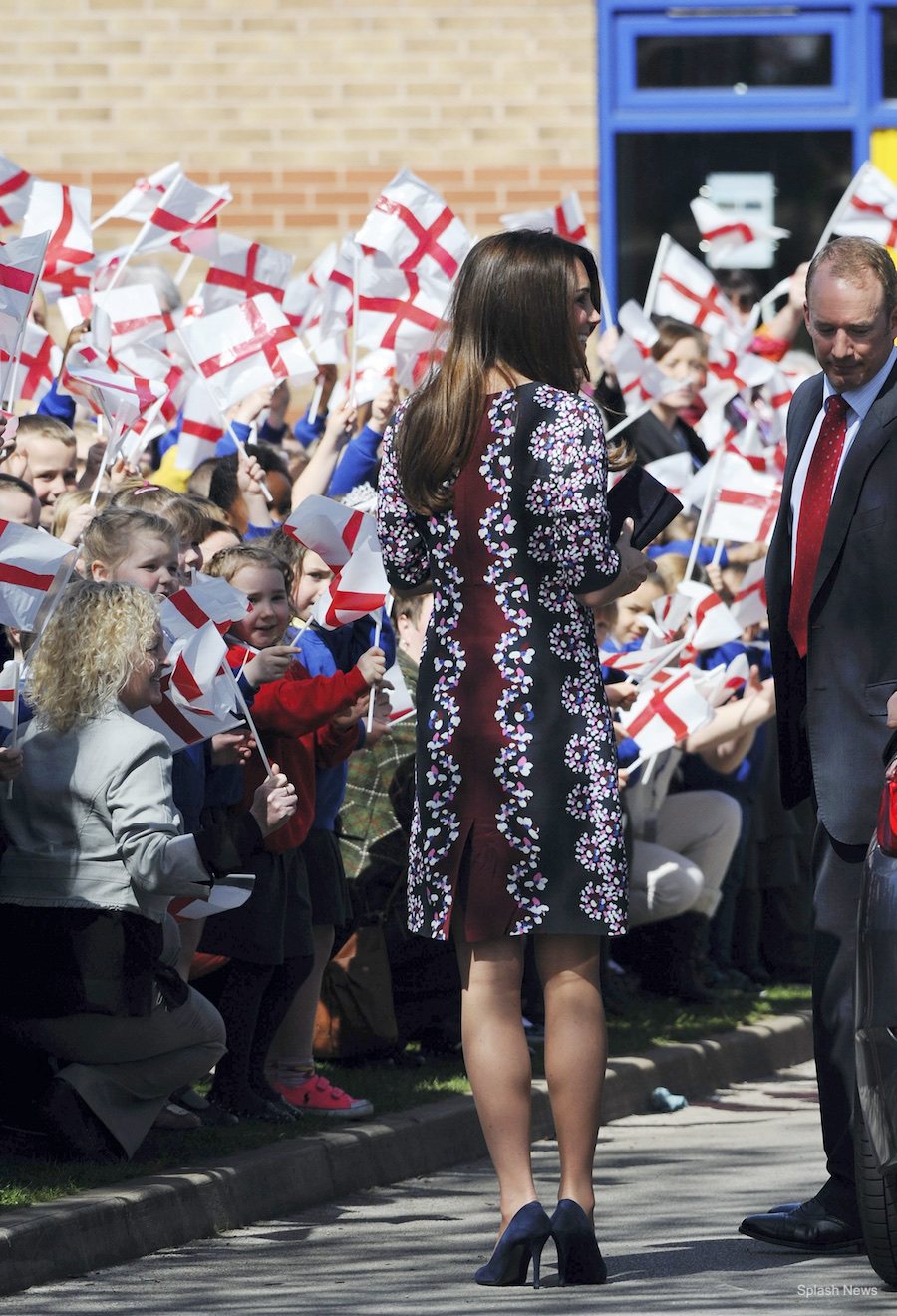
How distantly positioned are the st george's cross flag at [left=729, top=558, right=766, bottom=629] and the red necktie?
3346 millimetres

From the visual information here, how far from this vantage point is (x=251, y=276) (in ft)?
31.0

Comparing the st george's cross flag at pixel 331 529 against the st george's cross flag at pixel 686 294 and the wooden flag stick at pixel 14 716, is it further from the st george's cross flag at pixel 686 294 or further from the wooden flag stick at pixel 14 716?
the st george's cross flag at pixel 686 294

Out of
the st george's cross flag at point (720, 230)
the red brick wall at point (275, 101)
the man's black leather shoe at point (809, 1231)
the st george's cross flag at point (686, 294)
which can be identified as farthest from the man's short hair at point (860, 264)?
the red brick wall at point (275, 101)

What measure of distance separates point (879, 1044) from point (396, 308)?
469 cm

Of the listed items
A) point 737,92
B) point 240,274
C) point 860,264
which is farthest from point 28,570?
point 737,92

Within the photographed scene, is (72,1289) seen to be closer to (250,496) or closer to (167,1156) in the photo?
(167,1156)

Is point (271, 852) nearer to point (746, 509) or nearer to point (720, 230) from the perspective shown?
point (746, 509)

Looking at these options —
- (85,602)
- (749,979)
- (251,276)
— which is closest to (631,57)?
(251,276)

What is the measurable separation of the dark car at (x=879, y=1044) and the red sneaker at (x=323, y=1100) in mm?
2145

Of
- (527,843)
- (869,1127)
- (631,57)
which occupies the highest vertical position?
(631,57)

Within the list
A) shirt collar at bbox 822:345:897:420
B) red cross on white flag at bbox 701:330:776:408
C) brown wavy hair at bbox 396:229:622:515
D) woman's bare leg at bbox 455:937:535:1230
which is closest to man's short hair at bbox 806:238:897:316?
shirt collar at bbox 822:345:897:420

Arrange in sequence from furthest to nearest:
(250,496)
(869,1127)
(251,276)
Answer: (251,276)
(250,496)
(869,1127)

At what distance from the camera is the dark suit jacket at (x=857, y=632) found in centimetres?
538

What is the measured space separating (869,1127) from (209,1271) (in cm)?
159
